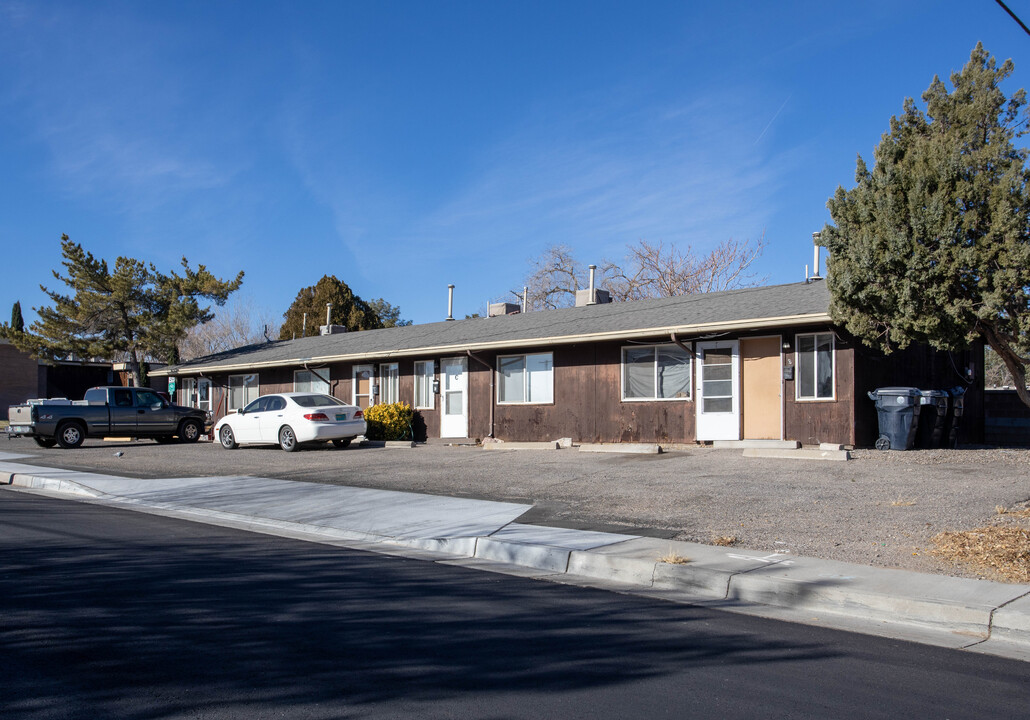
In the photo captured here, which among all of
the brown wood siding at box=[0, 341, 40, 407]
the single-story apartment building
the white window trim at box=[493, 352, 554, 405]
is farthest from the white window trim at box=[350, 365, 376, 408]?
the brown wood siding at box=[0, 341, 40, 407]

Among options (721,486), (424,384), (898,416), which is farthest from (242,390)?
(898,416)

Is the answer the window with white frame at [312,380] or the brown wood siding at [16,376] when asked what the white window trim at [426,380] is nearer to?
the window with white frame at [312,380]

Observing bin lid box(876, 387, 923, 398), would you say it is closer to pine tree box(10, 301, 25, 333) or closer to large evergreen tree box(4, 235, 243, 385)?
large evergreen tree box(4, 235, 243, 385)

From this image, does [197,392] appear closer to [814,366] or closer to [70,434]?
[70,434]

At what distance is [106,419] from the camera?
940 inches

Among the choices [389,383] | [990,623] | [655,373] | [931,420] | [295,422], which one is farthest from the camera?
[389,383]

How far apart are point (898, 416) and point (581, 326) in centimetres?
775

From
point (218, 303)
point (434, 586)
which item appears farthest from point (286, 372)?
point (434, 586)

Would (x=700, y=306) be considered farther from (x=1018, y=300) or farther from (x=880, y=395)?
(x=1018, y=300)

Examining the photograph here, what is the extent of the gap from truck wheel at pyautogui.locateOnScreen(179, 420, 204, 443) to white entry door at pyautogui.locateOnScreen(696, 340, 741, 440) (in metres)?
16.2

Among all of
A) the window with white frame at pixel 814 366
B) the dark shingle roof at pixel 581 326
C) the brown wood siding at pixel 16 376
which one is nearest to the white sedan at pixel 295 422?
the dark shingle roof at pixel 581 326

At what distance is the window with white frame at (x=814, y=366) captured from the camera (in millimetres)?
16047

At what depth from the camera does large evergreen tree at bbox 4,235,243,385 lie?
3291cm

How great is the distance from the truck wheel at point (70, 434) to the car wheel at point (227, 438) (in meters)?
4.71
